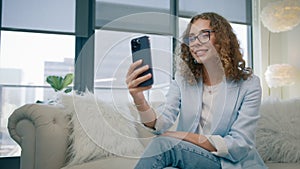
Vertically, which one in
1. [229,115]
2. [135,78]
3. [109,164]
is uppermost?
[135,78]

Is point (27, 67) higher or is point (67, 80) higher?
point (27, 67)

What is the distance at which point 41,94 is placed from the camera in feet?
9.75

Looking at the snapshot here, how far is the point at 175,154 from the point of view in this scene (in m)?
1.03

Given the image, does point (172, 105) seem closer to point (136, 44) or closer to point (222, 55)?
point (222, 55)

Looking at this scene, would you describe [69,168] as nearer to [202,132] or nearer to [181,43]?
[202,132]

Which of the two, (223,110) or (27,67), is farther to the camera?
(27,67)

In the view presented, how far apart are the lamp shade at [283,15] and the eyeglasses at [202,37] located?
1867 mm

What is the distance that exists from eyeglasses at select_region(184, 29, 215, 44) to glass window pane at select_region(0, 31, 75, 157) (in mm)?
1983

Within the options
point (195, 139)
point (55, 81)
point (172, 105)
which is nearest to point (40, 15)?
point (55, 81)

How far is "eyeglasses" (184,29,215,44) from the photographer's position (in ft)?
3.88

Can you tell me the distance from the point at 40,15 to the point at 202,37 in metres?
2.19

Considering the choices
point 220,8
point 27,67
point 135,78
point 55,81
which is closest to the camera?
point 135,78

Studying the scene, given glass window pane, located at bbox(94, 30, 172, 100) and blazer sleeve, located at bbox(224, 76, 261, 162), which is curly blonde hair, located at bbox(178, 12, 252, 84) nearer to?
blazer sleeve, located at bbox(224, 76, 261, 162)

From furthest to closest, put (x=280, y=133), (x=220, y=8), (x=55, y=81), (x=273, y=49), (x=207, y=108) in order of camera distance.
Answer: (x=220, y=8)
(x=273, y=49)
(x=55, y=81)
(x=280, y=133)
(x=207, y=108)
